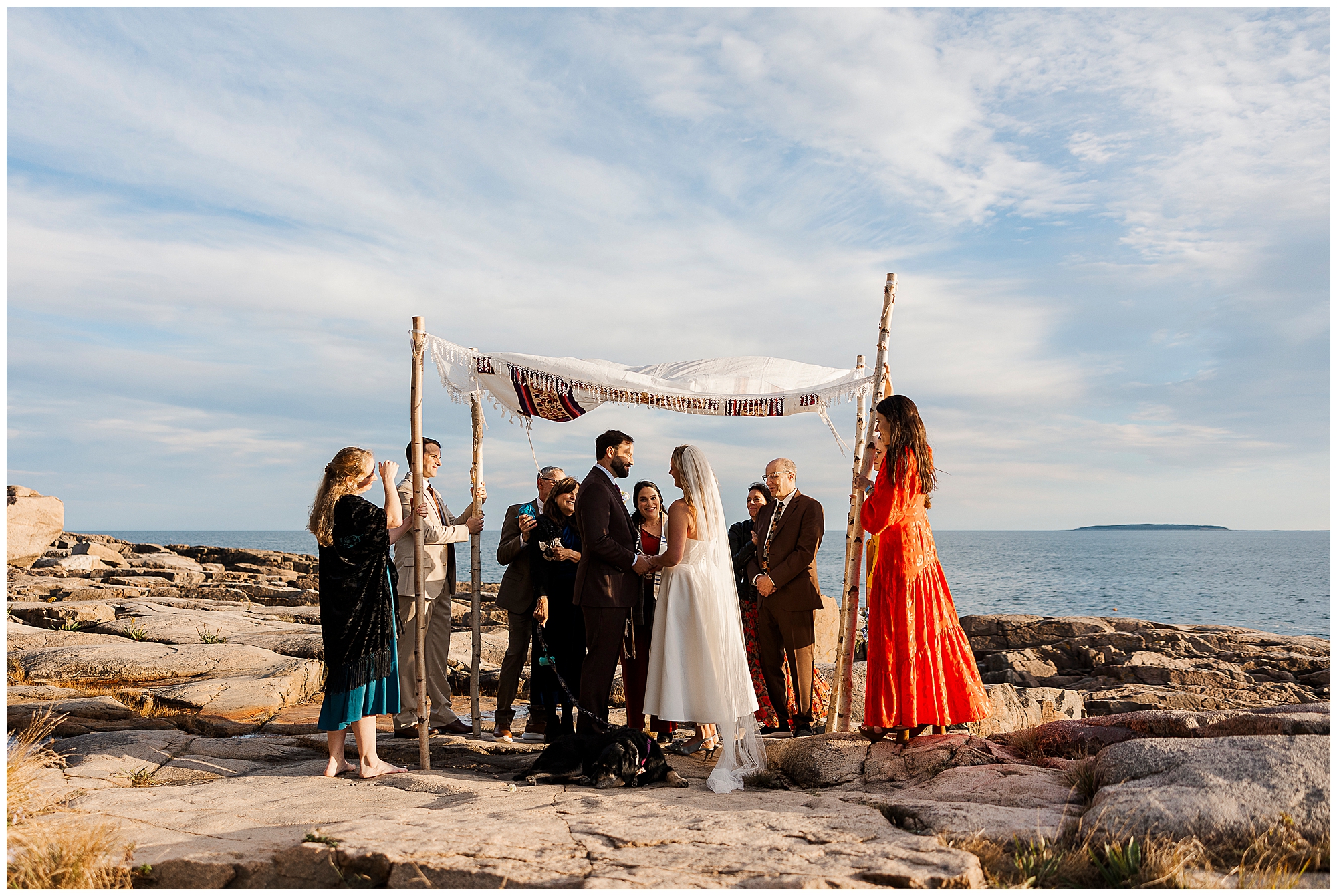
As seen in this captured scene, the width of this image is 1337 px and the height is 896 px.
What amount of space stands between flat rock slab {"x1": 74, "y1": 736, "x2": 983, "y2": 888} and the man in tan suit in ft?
5.60

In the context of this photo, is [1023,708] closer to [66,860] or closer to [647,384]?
[647,384]

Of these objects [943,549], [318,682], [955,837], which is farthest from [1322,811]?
[943,549]

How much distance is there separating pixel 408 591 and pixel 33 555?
18.7 metres

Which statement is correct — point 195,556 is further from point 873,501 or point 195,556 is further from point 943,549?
point 943,549

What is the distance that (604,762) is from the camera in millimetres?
4957

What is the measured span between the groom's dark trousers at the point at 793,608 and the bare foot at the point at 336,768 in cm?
312

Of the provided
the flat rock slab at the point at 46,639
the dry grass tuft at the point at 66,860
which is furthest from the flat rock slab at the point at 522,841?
the flat rock slab at the point at 46,639

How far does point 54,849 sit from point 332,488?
2193 mm

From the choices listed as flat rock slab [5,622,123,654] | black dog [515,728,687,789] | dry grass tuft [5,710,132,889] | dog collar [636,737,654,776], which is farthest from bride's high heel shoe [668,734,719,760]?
flat rock slab [5,622,123,654]

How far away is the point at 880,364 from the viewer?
21.2 feet

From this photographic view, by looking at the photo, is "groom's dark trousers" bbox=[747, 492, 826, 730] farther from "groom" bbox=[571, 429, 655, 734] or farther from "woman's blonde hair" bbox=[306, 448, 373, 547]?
"woman's blonde hair" bbox=[306, 448, 373, 547]

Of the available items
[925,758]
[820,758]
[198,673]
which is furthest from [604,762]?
[198,673]

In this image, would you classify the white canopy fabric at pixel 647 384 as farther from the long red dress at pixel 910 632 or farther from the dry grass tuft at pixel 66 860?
the dry grass tuft at pixel 66 860

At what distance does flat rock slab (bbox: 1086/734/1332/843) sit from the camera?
3553 mm
